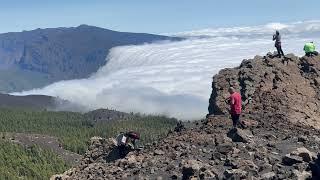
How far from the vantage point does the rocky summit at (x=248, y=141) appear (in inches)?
1256

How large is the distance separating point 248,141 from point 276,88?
10.2m

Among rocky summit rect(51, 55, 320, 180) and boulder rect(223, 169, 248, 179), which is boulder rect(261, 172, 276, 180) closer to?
rocky summit rect(51, 55, 320, 180)

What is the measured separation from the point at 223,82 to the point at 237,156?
1393 centimetres

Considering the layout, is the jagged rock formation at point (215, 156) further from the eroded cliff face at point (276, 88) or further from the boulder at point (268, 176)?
the eroded cliff face at point (276, 88)

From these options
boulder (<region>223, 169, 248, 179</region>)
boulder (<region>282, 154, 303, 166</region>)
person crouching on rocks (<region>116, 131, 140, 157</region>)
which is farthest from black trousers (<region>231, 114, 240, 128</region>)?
boulder (<region>223, 169, 248, 179</region>)

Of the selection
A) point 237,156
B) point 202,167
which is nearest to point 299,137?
point 237,156

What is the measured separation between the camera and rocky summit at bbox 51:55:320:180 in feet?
105

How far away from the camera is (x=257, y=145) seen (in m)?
35.9

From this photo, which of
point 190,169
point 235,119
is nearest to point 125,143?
point 235,119

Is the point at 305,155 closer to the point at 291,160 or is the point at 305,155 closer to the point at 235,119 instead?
the point at 291,160

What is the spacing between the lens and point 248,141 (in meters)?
36.4

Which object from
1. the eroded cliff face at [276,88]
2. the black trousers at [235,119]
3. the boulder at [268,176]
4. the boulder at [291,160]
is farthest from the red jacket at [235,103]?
the boulder at [268,176]

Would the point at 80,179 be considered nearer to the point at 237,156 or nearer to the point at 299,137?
the point at 237,156

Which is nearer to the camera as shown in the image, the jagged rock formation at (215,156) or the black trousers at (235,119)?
the jagged rock formation at (215,156)
